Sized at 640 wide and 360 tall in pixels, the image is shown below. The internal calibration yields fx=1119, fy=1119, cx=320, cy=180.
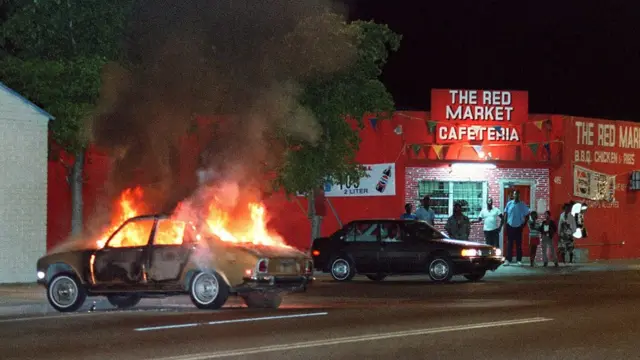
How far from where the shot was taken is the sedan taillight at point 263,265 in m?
16.6

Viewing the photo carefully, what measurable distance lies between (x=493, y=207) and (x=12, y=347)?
20.6 metres

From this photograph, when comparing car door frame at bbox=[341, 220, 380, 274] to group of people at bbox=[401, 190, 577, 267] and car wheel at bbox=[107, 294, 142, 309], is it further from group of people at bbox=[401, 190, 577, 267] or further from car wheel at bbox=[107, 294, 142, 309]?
car wheel at bbox=[107, 294, 142, 309]

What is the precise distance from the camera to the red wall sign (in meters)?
32.2

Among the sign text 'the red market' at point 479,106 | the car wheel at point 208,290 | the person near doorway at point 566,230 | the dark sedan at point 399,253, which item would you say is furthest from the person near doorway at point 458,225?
the car wheel at point 208,290

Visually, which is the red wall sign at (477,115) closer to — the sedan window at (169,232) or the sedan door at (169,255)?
the sedan window at (169,232)

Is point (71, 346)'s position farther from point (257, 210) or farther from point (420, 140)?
point (420, 140)

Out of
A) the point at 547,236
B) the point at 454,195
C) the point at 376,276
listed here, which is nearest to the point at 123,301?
the point at 376,276

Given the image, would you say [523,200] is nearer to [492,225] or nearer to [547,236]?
[547,236]

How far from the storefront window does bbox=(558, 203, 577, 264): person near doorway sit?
259 centimetres

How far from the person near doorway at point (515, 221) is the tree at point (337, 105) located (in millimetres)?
4965

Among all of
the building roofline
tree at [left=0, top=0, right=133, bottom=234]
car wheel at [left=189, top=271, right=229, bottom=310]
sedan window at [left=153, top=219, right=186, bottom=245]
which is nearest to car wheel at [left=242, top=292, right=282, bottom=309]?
car wheel at [left=189, top=271, right=229, bottom=310]

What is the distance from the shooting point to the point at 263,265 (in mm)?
16625

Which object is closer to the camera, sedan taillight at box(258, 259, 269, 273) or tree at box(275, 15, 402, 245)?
sedan taillight at box(258, 259, 269, 273)

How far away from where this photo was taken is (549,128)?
32969 mm
